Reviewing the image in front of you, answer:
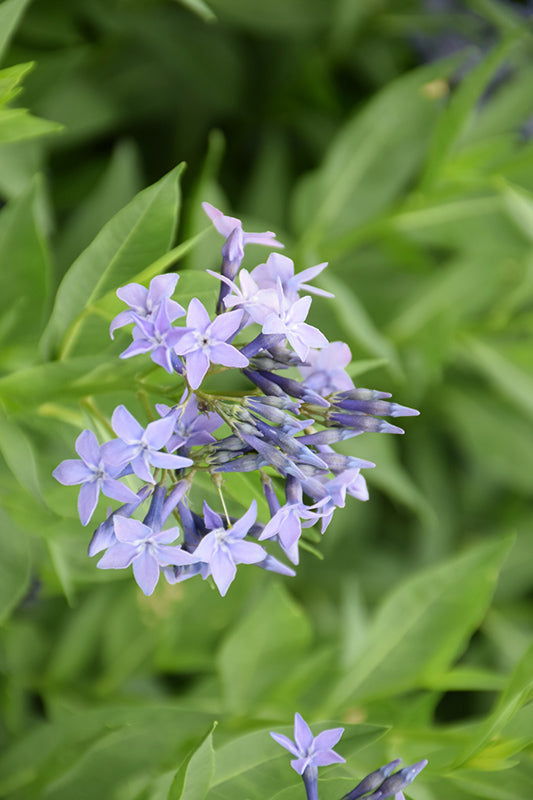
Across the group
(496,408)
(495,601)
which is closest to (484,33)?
(496,408)

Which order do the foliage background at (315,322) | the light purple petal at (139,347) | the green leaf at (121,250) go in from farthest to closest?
1. the foliage background at (315,322)
2. the green leaf at (121,250)
3. the light purple petal at (139,347)

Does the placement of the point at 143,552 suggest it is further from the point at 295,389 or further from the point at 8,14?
the point at 8,14

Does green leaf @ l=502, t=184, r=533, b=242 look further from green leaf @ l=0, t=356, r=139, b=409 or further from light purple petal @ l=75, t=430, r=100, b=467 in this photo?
light purple petal @ l=75, t=430, r=100, b=467

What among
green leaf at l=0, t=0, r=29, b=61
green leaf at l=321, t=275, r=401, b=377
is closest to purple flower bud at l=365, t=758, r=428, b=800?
green leaf at l=321, t=275, r=401, b=377

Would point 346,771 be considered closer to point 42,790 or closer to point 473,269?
point 42,790

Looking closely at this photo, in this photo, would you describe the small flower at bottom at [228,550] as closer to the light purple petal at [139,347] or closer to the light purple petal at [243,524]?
the light purple petal at [243,524]

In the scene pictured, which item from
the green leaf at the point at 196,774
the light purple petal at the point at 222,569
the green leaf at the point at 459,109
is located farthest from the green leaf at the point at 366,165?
the green leaf at the point at 196,774

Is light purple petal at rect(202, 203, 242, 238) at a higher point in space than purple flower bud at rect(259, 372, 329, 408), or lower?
higher
